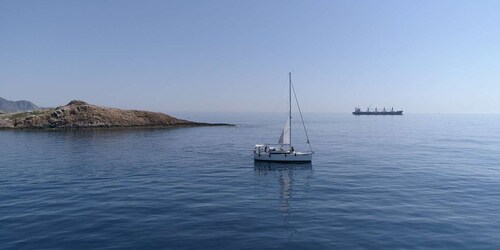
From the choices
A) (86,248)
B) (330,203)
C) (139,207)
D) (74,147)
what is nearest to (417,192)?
(330,203)

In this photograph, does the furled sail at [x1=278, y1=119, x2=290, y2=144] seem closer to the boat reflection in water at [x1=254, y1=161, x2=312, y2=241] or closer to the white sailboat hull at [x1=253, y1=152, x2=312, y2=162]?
the white sailboat hull at [x1=253, y1=152, x2=312, y2=162]

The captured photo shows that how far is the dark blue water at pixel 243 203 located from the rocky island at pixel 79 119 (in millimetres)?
73839

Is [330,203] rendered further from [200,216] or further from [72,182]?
[72,182]

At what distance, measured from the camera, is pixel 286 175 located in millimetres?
50438

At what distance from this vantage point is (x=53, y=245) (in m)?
22.9

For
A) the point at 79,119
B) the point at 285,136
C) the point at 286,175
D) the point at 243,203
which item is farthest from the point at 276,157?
the point at 79,119

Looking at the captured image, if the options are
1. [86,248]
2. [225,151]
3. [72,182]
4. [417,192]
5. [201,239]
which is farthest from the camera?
[225,151]

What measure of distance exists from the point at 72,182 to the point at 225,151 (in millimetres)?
35766

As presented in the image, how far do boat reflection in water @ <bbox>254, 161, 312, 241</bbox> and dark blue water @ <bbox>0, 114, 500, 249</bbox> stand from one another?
148 millimetres

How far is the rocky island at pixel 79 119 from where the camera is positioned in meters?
128

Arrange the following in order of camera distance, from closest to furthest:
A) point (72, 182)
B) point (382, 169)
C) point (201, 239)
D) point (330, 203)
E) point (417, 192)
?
point (201, 239) → point (330, 203) → point (417, 192) → point (72, 182) → point (382, 169)

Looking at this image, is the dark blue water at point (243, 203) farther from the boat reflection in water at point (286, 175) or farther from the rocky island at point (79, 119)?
the rocky island at point (79, 119)

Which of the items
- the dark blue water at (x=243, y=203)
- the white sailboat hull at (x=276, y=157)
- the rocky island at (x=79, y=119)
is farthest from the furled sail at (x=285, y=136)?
the rocky island at (x=79, y=119)

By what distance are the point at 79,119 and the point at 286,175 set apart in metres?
107
